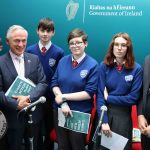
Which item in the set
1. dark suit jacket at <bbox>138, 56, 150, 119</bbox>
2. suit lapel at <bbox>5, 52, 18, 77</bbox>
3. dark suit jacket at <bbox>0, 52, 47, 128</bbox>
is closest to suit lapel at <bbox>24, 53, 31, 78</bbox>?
dark suit jacket at <bbox>0, 52, 47, 128</bbox>

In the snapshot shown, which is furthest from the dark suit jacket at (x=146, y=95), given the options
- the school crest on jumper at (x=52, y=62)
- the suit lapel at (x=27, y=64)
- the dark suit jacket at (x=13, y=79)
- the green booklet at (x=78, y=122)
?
the school crest on jumper at (x=52, y=62)

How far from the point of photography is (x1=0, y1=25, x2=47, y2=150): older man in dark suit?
278 cm

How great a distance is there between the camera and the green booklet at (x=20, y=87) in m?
2.75

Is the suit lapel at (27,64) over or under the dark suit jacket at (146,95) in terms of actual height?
over

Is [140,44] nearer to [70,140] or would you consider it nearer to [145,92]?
[145,92]

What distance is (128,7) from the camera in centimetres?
345

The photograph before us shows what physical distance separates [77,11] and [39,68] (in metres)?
1.10

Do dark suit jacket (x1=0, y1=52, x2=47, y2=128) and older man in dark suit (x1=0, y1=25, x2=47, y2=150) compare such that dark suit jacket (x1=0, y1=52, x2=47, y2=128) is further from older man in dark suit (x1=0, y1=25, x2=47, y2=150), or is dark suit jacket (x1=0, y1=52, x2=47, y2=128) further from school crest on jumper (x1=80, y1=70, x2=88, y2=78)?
school crest on jumper (x1=80, y1=70, x2=88, y2=78)

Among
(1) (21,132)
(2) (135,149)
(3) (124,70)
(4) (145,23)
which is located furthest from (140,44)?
(1) (21,132)

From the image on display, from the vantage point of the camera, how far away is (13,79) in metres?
2.80

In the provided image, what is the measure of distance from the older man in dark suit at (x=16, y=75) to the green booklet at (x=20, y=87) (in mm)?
38

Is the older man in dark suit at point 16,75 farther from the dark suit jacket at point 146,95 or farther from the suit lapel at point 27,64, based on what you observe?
the dark suit jacket at point 146,95

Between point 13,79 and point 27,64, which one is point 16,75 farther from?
point 27,64

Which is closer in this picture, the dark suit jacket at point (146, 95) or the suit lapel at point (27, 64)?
the dark suit jacket at point (146, 95)
